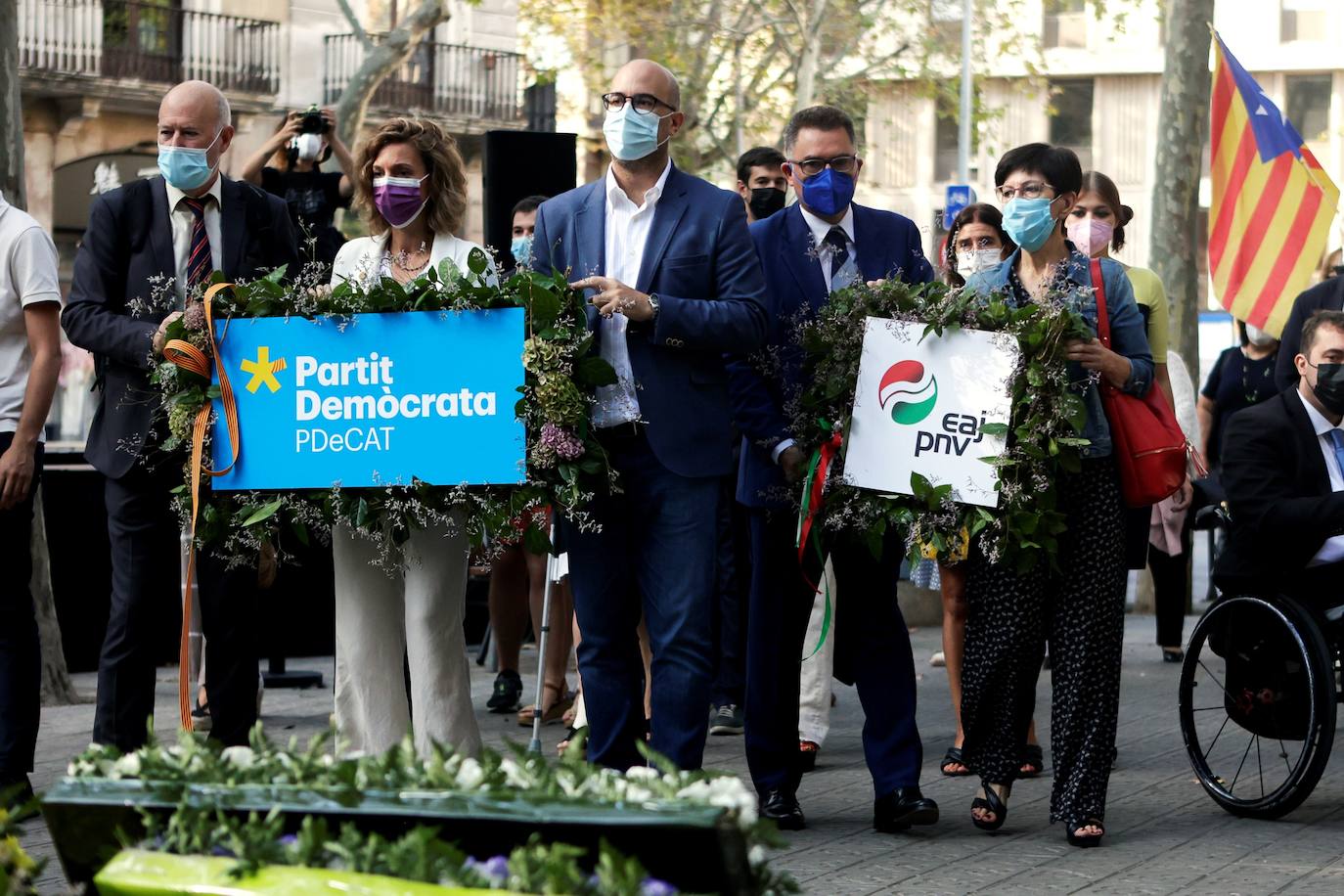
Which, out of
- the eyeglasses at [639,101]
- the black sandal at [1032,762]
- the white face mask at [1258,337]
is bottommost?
the black sandal at [1032,762]

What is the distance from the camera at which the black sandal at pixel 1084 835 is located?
647cm

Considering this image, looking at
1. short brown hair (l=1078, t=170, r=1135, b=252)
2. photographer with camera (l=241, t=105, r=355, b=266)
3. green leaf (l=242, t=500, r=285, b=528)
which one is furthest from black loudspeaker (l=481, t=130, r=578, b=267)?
green leaf (l=242, t=500, r=285, b=528)

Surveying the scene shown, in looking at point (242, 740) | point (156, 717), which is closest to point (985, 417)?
point (242, 740)

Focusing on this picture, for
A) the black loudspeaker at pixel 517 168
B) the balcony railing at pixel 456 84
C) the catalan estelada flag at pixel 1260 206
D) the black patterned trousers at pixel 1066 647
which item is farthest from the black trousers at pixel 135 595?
the balcony railing at pixel 456 84

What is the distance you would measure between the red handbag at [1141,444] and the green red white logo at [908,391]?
560mm

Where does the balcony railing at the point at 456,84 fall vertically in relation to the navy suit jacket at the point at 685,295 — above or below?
above

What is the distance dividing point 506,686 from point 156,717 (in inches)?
63.4

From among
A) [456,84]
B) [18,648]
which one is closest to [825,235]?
[18,648]

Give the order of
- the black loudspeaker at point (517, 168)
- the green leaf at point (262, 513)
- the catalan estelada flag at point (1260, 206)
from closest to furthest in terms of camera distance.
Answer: the green leaf at point (262, 513) < the black loudspeaker at point (517, 168) < the catalan estelada flag at point (1260, 206)

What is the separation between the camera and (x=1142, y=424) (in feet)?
21.5

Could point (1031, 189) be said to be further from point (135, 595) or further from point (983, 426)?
point (135, 595)

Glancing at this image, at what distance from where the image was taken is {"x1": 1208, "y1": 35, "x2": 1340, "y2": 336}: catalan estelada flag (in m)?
11.9

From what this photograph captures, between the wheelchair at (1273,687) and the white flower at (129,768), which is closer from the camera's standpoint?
the white flower at (129,768)

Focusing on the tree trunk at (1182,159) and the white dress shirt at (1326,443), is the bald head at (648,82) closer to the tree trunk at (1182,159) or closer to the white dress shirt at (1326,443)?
the white dress shirt at (1326,443)
